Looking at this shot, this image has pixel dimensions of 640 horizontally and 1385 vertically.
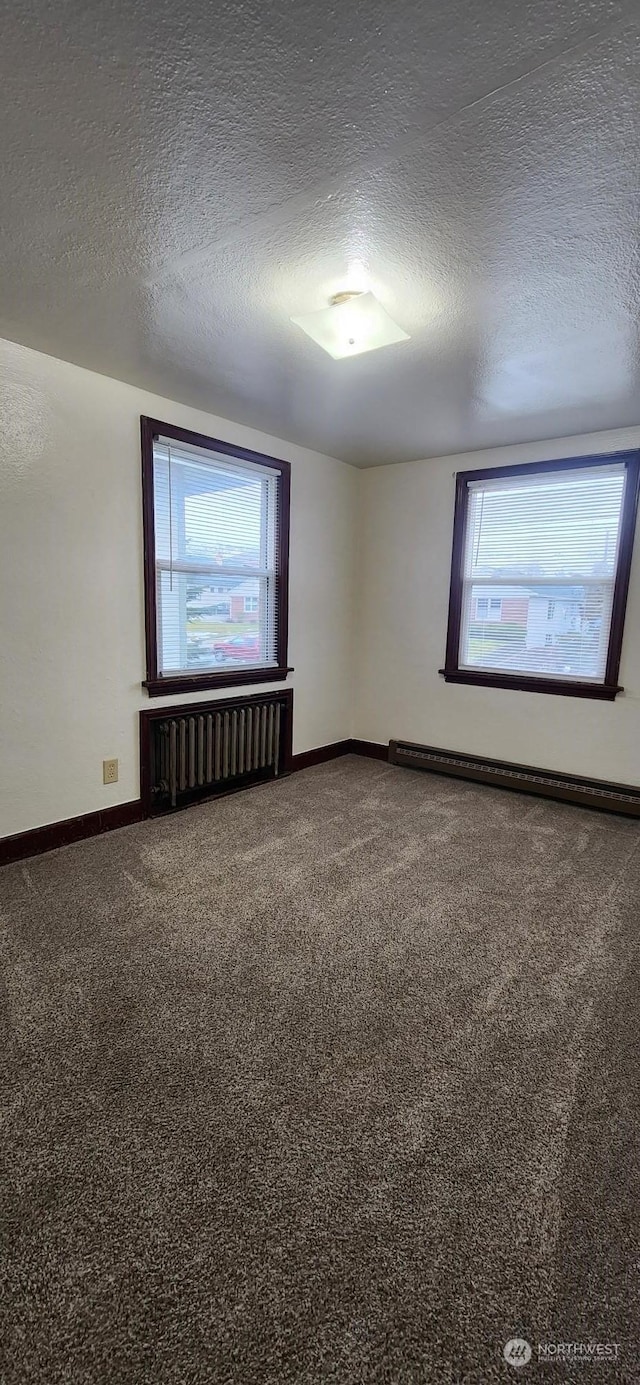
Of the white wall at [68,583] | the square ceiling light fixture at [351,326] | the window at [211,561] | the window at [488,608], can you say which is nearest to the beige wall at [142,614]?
the white wall at [68,583]

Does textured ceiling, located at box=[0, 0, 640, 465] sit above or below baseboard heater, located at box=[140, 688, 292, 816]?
above

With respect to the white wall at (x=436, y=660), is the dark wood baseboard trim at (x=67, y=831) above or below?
below

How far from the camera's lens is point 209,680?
11.5 ft

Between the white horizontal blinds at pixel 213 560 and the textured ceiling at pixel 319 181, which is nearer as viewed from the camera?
the textured ceiling at pixel 319 181

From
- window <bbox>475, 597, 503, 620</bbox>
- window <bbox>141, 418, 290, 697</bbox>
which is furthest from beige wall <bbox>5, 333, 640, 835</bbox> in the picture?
window <bbox>475, 597, 503, 620</bbox>

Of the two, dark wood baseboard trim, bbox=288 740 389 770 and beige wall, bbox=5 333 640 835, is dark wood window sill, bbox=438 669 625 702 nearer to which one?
beige wall, bbox=5 333 640 835

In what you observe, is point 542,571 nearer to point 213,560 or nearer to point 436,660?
point 436,660

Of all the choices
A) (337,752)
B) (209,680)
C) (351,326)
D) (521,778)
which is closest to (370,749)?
(337,752)

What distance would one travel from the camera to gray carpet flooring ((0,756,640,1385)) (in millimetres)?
979

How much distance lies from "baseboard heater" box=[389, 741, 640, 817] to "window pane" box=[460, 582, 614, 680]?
71cm

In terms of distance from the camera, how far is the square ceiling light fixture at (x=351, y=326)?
1.98m

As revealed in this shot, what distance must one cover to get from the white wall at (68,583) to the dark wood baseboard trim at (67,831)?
0.05 m

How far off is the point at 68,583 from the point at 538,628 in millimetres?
3036

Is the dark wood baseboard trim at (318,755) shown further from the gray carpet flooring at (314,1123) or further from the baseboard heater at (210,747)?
the gray carpet flooring at (314,1123)
